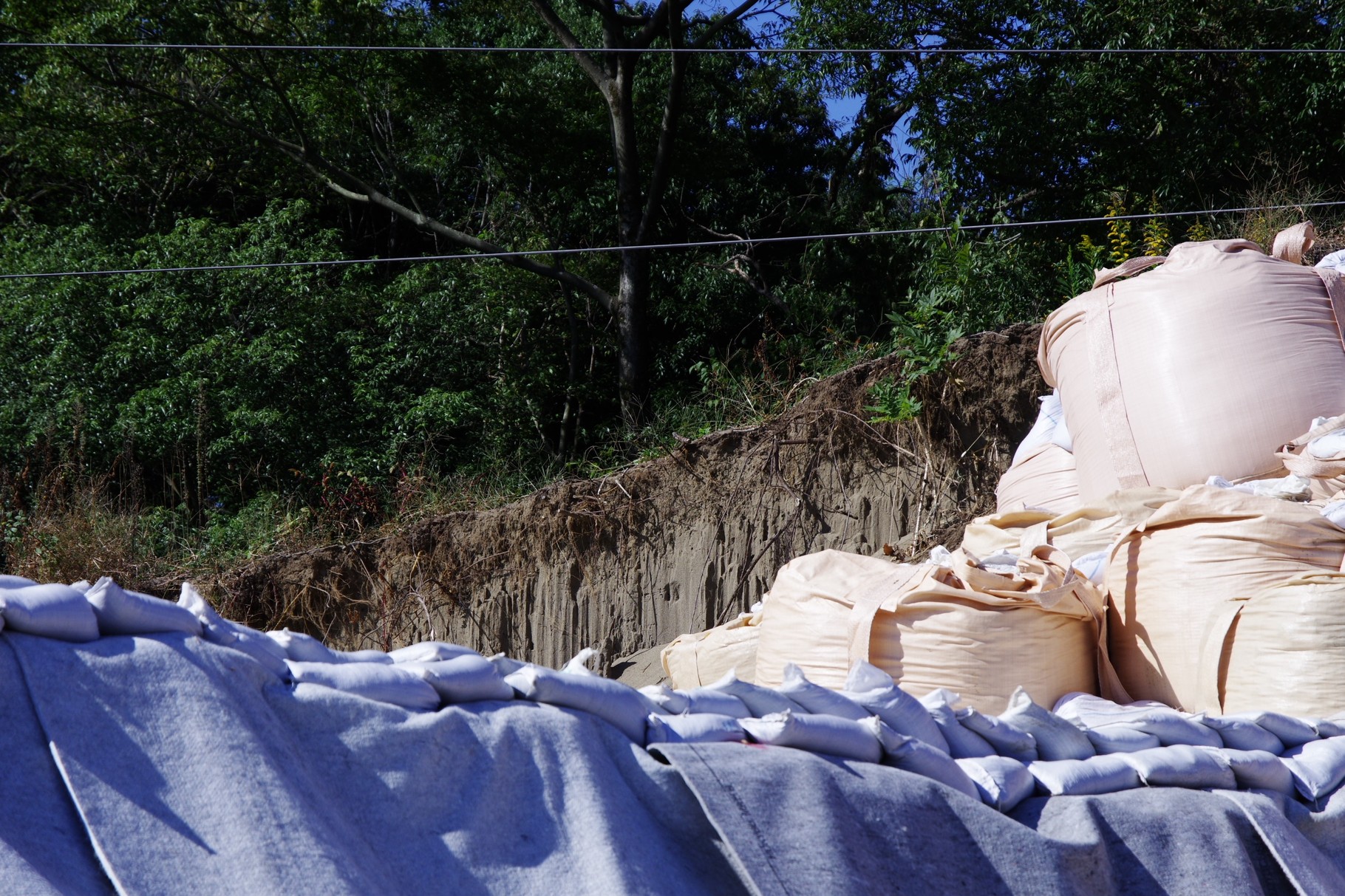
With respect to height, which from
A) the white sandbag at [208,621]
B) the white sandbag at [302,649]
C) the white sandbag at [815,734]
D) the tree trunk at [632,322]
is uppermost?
the tree trunk at [632,322]

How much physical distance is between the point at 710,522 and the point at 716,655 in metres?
2.89

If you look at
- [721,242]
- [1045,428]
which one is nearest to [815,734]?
[1045,428]

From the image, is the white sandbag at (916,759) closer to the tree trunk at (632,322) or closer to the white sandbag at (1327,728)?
the white sandbag at (1327,728)

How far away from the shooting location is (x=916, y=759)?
1501 millimetres

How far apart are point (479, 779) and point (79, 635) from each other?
17.5 inches

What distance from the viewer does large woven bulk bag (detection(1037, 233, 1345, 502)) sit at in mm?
3148

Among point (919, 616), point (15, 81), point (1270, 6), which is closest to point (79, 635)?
point (919, 616)

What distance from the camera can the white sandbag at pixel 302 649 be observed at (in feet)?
4.45

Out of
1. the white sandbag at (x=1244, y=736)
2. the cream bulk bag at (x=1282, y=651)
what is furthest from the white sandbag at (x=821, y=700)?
the cream bulk bag at (x=1282, y=651)

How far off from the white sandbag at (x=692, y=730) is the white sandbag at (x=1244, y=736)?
3.10ft

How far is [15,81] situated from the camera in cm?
1109

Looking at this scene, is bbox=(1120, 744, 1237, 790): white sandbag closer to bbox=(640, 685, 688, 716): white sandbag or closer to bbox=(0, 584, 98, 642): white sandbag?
bbox=(640, 685, 688, 716): white sandbag

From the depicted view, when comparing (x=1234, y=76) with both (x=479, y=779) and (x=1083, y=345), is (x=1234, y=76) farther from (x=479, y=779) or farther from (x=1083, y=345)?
(x=479, y=779)

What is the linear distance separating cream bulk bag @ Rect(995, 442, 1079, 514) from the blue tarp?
2294mm
